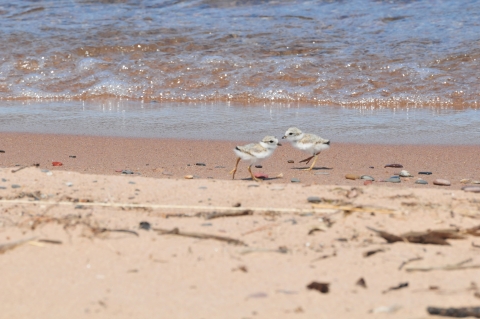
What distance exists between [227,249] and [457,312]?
1.20m

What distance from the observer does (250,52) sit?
12.4m

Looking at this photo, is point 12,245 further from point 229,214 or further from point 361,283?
point 361,283

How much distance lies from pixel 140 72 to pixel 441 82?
5.06 meters

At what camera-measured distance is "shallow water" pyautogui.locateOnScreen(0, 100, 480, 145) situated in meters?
8.12

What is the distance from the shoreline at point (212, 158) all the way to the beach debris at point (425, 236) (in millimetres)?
2129

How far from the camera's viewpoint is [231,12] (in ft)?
49.0

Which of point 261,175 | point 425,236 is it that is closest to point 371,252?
point 425,236

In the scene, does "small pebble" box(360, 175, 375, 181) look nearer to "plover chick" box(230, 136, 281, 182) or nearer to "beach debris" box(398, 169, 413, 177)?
"beach debris" box(398, 169, 413, 177)

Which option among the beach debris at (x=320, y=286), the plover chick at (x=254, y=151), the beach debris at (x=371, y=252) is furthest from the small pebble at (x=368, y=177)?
the beach debris at (x=320, y=286)

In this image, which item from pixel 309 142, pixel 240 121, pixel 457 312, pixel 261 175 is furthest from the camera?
pixel 240 121

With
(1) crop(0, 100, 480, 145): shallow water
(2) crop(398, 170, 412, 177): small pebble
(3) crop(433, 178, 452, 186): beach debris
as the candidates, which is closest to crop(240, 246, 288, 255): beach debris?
(3) crop(433, 178, 452, 186): beach debris

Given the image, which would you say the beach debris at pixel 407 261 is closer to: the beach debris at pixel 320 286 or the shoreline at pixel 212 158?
the beach debris at pixel 320 286

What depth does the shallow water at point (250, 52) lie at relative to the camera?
10852mm

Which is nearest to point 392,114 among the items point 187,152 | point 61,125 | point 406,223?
point 187,152
